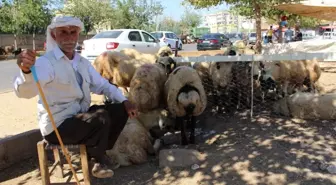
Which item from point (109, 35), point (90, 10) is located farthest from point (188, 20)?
point (109, 35)

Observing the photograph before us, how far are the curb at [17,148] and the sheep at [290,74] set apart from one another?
12.5 ft

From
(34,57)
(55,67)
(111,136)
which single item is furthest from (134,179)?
(34,57)

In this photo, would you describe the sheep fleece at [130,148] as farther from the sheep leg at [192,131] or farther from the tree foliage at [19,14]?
the tree foliage at [19,14]

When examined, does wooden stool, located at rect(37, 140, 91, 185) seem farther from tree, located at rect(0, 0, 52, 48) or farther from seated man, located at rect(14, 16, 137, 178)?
tree, located at rect(0, 0, 52, 48)

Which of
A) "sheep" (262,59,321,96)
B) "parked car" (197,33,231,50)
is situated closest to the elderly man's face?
"sheep" (262,59,321,96)

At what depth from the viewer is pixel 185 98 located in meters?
4.53

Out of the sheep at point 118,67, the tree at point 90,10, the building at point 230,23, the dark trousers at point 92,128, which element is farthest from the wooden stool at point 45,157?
the tree at point 90,10

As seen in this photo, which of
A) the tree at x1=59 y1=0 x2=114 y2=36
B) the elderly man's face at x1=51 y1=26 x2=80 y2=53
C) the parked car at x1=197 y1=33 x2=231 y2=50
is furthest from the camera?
the tree at x1=59 y1=0 x2=114 y2=36

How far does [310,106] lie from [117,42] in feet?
27.9

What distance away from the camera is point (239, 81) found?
5.99m

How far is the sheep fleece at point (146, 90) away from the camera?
5.05m

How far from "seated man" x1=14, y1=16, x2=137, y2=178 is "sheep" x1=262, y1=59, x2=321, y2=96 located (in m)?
3.74

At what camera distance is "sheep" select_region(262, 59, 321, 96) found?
636 centimetres

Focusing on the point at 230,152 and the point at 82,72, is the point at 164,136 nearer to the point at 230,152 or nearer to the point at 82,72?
the point at 230,152
